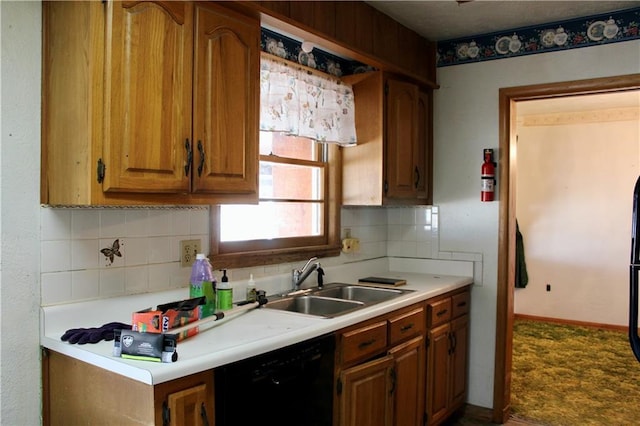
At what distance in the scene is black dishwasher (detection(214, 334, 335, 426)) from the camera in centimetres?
168

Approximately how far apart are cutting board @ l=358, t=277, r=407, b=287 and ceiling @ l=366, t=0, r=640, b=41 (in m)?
1.55

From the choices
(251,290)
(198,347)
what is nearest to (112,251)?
(198,347)

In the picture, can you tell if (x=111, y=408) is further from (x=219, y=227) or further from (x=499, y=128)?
(x=499, y=128)

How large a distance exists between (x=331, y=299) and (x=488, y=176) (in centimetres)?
136

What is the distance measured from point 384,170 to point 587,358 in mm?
2950

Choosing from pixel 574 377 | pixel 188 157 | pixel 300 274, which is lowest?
pixel 574 377

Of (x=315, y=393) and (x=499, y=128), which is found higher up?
(x=499, y=128)

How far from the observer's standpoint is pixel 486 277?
3.40 metres

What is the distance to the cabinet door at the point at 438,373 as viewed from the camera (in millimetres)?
2914

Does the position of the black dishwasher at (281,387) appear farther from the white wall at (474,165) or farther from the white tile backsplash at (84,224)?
the white wall at (474,165)

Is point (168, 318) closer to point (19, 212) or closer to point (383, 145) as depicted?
point (19, 212)

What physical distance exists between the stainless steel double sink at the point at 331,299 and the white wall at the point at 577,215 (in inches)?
147

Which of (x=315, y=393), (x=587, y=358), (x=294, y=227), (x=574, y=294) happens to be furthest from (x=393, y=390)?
(x=574, y=294)

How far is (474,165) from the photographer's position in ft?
11.3
